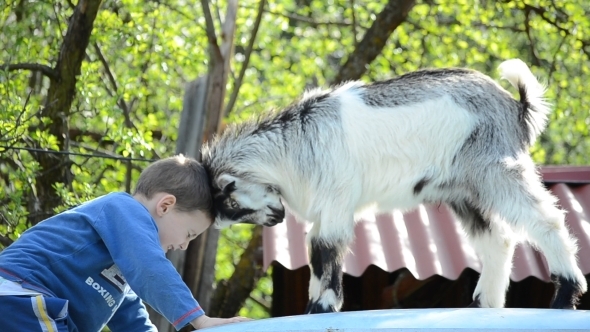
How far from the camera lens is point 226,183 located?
155 inches

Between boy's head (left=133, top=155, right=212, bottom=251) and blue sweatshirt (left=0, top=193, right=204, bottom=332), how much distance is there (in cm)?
16

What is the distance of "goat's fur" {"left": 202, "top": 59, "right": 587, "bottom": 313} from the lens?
3.81m

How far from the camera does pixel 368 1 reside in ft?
30.8

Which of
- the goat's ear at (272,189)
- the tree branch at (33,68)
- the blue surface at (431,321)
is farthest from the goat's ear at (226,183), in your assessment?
the tree branch at (33,68)

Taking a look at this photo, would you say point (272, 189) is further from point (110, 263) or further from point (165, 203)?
point (110, 263)

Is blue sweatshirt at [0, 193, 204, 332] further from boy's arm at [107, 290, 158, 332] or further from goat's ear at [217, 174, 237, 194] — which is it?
goat's ear at [217, 174, 237, 194]

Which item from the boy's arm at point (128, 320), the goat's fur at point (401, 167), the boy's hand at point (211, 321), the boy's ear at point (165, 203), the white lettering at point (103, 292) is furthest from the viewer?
the goat's fur at point (401, 167)

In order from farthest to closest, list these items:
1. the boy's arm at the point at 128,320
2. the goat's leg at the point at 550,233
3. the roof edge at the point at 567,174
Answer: the roof edge at the point at 567,174
the goat's leg at the point at 550,233
the boy's arm at the point at 128,320

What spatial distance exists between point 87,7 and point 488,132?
311 cm

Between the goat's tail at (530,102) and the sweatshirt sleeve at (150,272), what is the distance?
2.10 m

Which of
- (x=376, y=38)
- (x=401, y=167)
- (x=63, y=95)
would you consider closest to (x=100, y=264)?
(x=401, y=167)

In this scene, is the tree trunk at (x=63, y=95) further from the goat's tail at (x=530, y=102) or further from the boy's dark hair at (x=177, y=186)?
the goat's tail at (x=530, y=102)

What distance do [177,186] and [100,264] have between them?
0.45m

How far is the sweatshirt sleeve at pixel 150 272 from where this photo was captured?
280 centimetres
